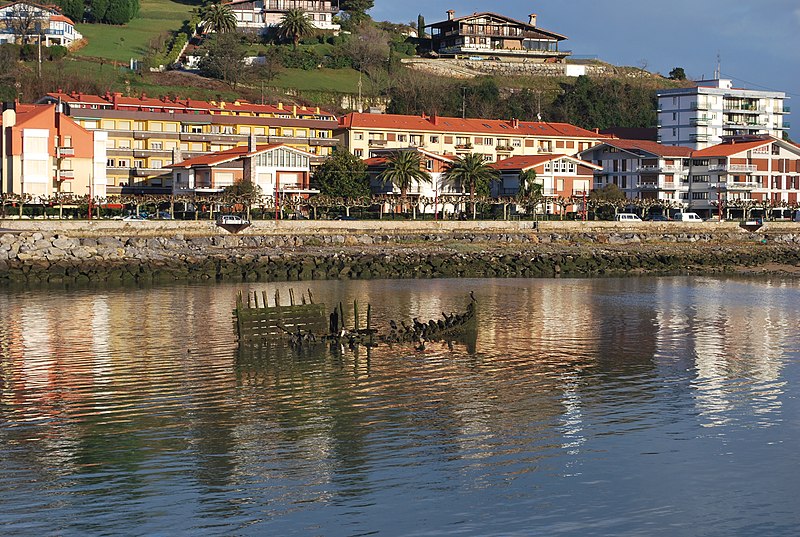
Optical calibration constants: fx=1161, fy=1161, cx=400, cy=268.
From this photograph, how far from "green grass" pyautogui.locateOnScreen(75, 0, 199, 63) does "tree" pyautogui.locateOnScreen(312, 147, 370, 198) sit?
61362 millimetres

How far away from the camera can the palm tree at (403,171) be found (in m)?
92.5

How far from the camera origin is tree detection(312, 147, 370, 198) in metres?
92.5

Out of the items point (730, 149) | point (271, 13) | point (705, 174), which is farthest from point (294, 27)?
point (730, 149)

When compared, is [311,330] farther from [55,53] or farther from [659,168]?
[55,53]

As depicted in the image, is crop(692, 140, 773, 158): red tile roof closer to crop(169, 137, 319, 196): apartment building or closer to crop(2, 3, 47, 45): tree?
crop(169, 137, 319, 196): apartment building

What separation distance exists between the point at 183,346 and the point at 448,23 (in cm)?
13790

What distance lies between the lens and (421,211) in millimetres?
97938

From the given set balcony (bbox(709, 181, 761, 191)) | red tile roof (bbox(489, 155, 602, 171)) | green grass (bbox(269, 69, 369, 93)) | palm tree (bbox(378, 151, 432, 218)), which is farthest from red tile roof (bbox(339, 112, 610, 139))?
green grass (bbox(269, 69, 369, 93))

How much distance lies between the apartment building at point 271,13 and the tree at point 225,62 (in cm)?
1840

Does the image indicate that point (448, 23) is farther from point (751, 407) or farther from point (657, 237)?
point (751, 407)

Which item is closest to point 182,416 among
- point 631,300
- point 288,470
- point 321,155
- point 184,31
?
point 288,470

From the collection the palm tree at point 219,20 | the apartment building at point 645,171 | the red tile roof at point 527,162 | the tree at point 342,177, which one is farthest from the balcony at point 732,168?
the palm tree at point 219,20

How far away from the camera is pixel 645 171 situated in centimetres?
10788

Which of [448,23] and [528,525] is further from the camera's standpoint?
[448,23]
